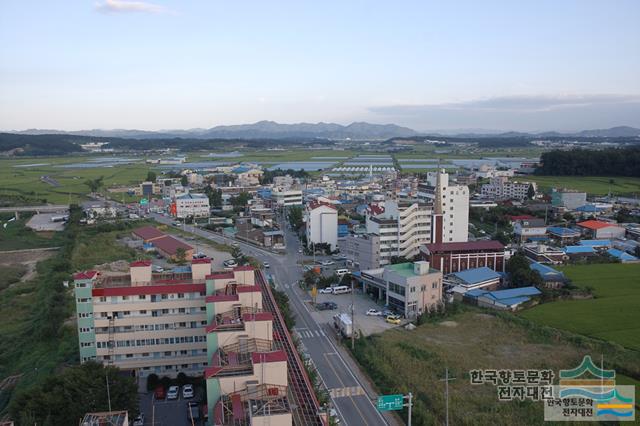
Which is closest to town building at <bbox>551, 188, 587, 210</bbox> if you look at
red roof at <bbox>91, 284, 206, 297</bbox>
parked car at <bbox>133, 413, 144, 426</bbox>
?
red roof at <bbox>91, 284, 206, 297</bbox>

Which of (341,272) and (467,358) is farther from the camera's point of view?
(341,272)

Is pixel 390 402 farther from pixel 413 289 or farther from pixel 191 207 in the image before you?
pixel 191 207

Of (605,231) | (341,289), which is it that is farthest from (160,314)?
(605,231)

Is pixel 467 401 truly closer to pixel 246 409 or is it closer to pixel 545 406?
pixel 545 406

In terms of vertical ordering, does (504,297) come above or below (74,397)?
below

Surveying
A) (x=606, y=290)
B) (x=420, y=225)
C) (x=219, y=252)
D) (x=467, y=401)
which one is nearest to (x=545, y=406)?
(x=467, y=401)
